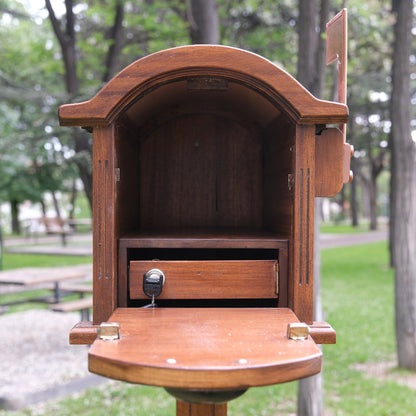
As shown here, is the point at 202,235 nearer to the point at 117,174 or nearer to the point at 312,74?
the point at 117,174

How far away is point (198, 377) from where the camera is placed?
118 centimetres

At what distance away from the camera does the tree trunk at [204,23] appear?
4.45m

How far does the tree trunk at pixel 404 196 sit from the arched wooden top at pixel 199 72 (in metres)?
4.38

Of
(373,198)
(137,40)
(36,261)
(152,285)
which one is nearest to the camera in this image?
(152,285)

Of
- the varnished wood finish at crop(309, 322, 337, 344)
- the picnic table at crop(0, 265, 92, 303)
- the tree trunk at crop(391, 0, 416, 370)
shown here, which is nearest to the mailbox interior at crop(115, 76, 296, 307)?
the varnished wood finish at crop(309, 322, 337, 344)

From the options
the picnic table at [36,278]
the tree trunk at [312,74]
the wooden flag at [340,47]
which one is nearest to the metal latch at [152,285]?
the wooden flag at [340,47]

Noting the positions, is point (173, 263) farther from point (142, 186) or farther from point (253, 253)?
point (142, 186)

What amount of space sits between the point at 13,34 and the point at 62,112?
21110 mm

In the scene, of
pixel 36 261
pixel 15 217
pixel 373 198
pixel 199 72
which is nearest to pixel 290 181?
pixel 199 72

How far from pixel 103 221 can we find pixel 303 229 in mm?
683

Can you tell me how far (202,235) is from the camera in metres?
1.88

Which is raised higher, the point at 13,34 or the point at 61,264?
the point at 13,34

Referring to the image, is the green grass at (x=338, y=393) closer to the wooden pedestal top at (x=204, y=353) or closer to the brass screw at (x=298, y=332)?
the wooden pedestal top at (x=204, y=353)

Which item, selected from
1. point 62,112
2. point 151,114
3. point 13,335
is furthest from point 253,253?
point 13,335
